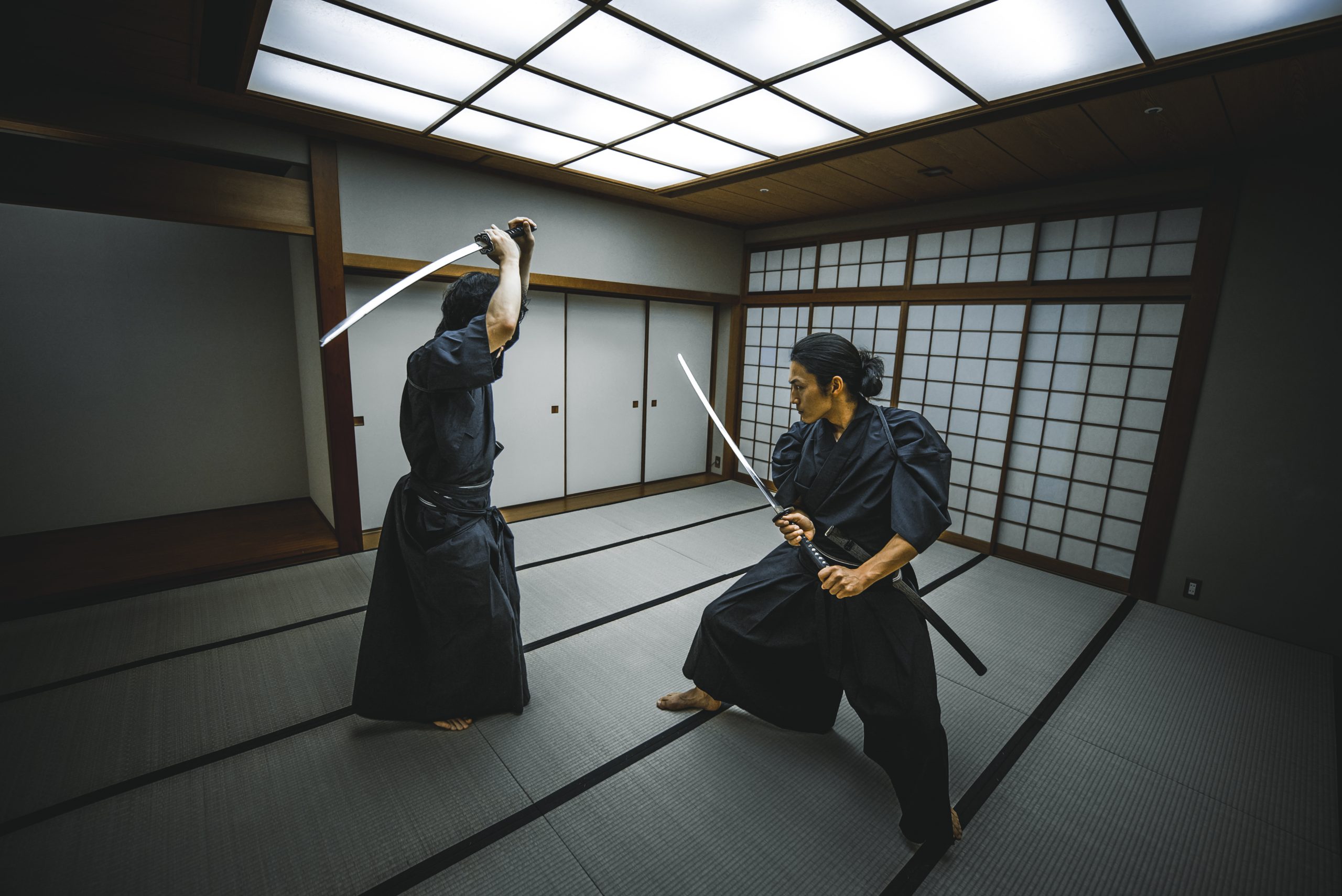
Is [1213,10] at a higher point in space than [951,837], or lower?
higher

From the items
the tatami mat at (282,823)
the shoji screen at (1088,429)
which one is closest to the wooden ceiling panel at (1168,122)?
the shoji screen at (1088,429)

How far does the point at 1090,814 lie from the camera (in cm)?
190

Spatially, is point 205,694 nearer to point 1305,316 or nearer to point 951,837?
point 951,837

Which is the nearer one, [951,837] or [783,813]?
[951,837]

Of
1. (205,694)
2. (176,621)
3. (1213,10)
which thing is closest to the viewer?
(1213,10)

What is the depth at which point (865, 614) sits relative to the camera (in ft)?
5.63

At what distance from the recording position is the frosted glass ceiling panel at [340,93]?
2.51m

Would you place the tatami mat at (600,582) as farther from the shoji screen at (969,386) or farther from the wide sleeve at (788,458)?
the shoji screen at (969,386)

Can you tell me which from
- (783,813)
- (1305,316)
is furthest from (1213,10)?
(783,813)

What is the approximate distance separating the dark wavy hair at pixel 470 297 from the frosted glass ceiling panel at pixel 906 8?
1.57 meters

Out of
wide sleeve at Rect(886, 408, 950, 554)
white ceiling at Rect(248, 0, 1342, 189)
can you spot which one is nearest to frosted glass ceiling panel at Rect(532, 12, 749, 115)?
white ceiling at Rect(248, 0, 1342, 189)

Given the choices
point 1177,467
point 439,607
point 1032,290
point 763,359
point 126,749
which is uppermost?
point 1032,290

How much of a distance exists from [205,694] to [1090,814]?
3333 millimetres

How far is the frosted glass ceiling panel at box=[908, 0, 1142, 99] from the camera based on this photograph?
193cm
